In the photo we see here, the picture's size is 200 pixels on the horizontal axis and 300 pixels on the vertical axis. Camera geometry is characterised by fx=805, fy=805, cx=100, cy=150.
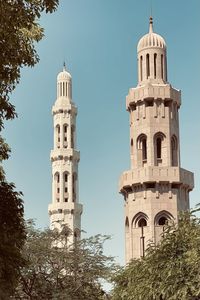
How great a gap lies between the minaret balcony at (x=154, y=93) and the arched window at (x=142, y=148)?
2.76 meters

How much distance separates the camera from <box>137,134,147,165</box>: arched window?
6093cm

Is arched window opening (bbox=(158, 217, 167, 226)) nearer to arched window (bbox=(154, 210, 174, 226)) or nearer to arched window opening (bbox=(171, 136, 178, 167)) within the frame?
arched window (bbox=(154, 210, 174, 226))

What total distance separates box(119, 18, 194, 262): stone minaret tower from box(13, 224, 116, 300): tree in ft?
31.4

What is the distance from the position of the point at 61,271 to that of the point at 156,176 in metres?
12.4

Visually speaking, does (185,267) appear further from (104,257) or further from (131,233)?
(131,233)

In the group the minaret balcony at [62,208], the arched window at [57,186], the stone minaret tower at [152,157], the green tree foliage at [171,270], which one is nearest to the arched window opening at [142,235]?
the stone minaret tower at [152,157]

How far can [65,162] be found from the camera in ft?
316

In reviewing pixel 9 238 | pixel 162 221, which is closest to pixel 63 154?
pixel 162 221

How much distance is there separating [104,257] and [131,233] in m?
10.7

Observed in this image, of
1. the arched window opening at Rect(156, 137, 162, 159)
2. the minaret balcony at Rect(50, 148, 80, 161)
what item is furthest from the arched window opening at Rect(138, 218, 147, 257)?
the minaret balcony at Rect(50, 148, 80, 161)

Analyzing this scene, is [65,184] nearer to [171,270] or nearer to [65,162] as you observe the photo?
[65,162]

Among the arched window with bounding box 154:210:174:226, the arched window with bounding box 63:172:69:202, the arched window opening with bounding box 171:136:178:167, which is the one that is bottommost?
the arched window with bounding box 154:210:174:226

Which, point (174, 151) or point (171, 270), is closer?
point (171, 270)

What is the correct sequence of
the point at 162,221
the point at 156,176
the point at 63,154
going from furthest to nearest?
Answer: the point at 63,154 → the point at 162,221 → the point at 156,176
